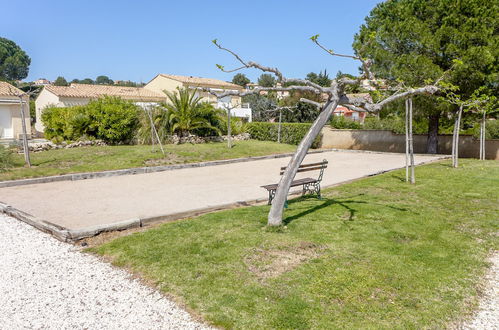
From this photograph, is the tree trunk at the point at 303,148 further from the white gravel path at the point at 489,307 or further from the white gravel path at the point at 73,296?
the white gravel path at the point at 489,307

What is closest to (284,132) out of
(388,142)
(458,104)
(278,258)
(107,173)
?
(388,142)

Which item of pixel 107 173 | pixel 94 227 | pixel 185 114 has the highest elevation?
pixel 185 114

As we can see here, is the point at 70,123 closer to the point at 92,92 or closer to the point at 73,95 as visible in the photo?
the point at 73,95

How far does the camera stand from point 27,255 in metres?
5.24

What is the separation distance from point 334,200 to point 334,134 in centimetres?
1740

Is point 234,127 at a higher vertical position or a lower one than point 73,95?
lower

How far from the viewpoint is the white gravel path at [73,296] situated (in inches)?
136

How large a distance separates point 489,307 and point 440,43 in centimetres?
1545

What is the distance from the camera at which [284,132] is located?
24.7 meters

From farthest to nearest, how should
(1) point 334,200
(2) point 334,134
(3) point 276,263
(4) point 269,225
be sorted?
1. (2) point 334,134
2. (1) point 334,200
3. (4) point 269,225
4. (3) point 276,263

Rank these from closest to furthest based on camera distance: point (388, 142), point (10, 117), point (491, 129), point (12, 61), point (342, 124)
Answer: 1. point (491, 129)
2. point (388, 142)
3. point (342, 124)
4. point (10, 117)
5. point (12, 61)

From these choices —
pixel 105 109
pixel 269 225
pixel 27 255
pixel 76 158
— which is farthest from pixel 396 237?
pixel 105 109

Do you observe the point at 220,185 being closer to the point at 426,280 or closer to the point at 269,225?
the point at 269,225

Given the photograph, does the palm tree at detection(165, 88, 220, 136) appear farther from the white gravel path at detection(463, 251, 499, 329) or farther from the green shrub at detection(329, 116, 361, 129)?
the white gravel path at detection(463, 251, 499, 329)
